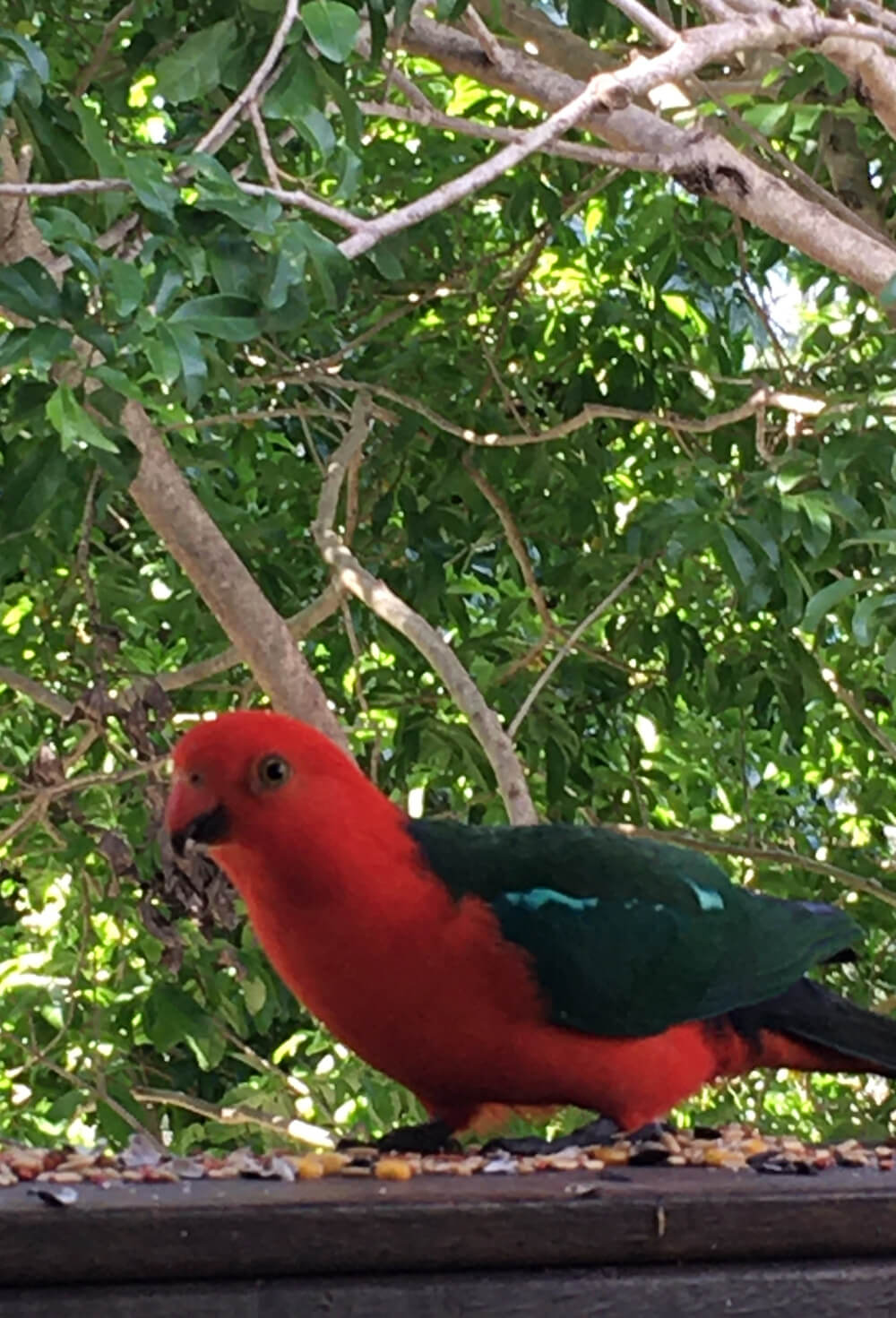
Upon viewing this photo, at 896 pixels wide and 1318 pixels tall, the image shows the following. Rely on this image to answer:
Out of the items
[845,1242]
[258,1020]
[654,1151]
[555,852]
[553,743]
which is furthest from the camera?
[258,1020]

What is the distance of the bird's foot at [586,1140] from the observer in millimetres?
1252

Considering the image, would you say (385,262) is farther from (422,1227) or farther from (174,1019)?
(422,1227)

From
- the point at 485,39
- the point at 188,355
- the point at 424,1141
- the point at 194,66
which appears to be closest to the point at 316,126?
the point at 194,66

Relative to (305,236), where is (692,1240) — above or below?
below

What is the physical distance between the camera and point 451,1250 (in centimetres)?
93

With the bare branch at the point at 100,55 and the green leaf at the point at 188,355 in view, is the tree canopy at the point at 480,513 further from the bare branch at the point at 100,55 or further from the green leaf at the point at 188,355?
the green leaf at the point at 188,355

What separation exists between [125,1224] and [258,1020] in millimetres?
2045

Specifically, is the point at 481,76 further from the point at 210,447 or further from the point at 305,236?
the point at 305,236

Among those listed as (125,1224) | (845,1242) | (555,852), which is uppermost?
(555,852)

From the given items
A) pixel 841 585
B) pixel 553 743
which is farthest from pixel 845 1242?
pixel 553 743

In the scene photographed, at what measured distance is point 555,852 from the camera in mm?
1458

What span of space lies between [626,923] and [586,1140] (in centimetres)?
18

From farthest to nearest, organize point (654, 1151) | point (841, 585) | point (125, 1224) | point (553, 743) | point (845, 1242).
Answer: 1. point (553, 743)
2. point (841, 585)
3. point (654, 1151)
4. point (845, 1242)
5. point (125, 1224)

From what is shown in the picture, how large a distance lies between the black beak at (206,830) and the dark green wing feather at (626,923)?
0.55 ft
